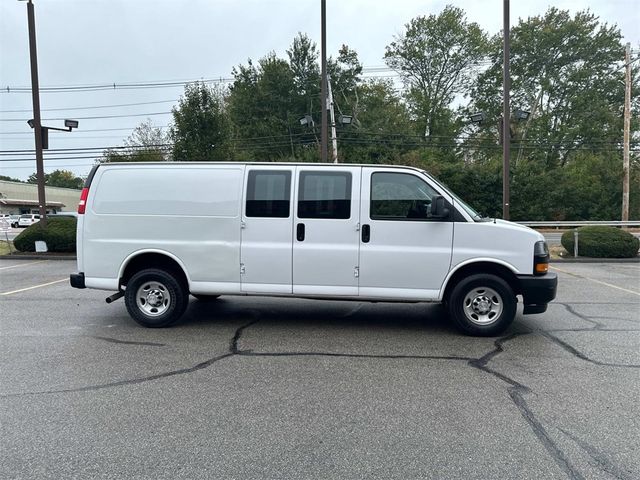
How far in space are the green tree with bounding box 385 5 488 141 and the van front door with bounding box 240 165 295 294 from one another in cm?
3805

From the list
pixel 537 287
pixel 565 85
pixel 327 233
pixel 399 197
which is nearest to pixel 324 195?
pixel 327 233

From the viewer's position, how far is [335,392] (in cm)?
400

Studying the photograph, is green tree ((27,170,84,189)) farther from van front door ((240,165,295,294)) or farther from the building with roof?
van front door ((240,165,295,294))

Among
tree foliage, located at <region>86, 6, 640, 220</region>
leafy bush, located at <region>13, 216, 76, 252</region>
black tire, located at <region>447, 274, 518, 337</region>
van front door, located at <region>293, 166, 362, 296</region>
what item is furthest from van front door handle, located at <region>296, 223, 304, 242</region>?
tree foliage, located at <region>86, 6, 640, 220</region>

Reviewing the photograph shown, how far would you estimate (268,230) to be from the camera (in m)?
5.91

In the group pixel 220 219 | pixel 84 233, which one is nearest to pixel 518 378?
pixel 220 219

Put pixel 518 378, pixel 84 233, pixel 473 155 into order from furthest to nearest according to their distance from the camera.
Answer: pixel 473 155, pixel 84 233, pixel 518 378

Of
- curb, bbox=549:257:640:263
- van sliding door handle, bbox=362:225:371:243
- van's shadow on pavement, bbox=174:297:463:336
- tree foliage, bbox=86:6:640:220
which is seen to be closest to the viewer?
van sliding door handle, bbox=362:225:371:243

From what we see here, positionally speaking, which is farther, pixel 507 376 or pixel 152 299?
pixel 152 299

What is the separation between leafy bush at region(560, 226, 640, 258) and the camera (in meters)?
14.1

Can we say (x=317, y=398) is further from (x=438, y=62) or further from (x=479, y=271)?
(x=438, y=62)

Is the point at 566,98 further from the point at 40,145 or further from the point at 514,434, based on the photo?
the point at 514,434

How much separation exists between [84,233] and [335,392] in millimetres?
4336

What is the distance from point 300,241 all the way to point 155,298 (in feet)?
7.32
